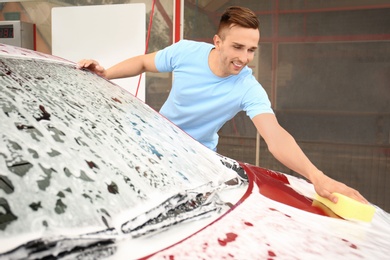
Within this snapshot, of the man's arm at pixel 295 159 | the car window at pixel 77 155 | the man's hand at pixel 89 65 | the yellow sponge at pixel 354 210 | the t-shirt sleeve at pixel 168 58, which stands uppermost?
the t-shirt sleeve at pixel 168 58

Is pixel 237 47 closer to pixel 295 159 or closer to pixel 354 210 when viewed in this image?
pixel 295 159

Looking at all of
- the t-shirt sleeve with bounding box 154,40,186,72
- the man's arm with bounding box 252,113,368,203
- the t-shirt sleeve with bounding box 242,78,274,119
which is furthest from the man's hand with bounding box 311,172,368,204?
the t-shirt sleeve with bounding box 154,40,186,72

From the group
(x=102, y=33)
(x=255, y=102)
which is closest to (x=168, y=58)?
(x=255, y=102)

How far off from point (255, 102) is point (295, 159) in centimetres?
39

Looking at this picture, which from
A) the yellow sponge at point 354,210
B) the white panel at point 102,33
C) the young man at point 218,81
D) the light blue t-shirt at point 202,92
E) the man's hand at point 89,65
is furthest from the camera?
the white panel at point 102,33

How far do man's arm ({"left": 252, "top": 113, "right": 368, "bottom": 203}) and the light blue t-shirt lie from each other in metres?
0.14

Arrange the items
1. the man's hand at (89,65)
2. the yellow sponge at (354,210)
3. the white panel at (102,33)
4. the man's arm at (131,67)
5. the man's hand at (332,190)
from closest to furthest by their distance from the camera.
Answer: the yellow sponge at (354,210) < the man's hand at (332,190) < the man's hand at (89,65) < the man's arm at (131,67) < the white panel at (102,33)

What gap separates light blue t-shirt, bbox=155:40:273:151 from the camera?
6.02 ft

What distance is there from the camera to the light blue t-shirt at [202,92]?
1836mm

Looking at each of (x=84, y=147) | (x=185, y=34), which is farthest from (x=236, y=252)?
(x=185, y=34)

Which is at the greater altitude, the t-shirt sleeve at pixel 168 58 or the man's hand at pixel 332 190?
the t-shirt sleeve at pixel 168 58

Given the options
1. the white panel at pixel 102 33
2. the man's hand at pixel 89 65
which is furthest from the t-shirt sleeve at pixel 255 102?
the white panel at pixel 102 33

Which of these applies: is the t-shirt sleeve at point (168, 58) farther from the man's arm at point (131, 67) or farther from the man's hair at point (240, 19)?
the man's hair at point (240, 19)

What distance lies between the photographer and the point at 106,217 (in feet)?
2.36
